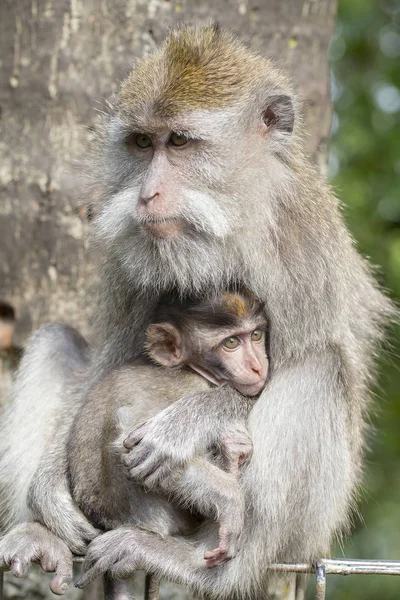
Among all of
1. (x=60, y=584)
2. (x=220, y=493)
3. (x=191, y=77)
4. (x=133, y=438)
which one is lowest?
(x=60, y=584)

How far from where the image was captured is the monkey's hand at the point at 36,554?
3.97 metres

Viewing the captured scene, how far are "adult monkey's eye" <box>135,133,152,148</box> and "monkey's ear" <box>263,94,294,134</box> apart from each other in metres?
0.50

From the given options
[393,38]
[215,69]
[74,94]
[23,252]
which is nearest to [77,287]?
[23,252]

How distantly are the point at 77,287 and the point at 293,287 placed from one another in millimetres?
1716

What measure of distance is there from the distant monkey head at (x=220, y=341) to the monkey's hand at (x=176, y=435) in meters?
0.14

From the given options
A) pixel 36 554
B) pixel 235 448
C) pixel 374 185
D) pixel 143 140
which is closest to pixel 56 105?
pixel 143 140

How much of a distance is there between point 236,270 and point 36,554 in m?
1.43

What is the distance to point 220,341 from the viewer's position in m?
4.18

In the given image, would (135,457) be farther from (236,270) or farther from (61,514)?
(236,270)

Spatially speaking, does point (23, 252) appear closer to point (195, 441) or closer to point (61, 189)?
point (61, 189)

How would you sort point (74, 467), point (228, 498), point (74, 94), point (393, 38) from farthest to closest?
1. point (393, 38)
2. point (74, 94)
3. point (74, 467)
4. point (228, 498)

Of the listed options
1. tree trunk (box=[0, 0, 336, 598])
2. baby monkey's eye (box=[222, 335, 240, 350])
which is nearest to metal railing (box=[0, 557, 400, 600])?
baby monkey's eye (box=[222, 335, 240, 350])

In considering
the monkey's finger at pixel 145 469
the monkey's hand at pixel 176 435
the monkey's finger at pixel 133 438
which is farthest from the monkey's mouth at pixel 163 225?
the monkey's finger at pixel 145 469

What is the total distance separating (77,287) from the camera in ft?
18.2
